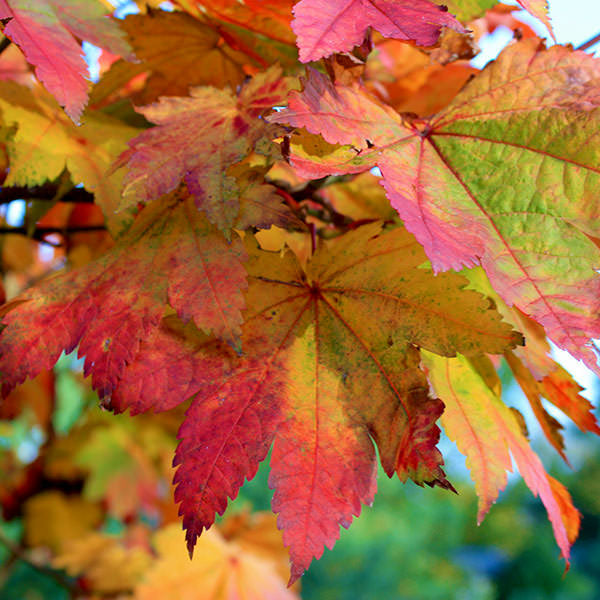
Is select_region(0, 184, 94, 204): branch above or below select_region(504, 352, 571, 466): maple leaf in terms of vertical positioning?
above

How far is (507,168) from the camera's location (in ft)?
1.40

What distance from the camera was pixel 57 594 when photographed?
12.2 feet

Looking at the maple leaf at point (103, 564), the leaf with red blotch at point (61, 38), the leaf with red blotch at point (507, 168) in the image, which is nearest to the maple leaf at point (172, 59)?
the leaf with red blotch at point (61, 38)

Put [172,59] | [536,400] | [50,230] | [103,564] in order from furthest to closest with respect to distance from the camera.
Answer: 1. [103,564]
2. [50,230]
3. [172,59]
4. [536,400]

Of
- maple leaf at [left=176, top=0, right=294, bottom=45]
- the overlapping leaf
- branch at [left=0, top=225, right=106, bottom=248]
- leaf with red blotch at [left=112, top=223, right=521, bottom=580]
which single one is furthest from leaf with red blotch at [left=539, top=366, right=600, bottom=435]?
branch at [left=0, top=225, right=106, bottom=248]

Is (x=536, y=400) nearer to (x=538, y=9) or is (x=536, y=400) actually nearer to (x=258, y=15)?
(x=538, y=9)

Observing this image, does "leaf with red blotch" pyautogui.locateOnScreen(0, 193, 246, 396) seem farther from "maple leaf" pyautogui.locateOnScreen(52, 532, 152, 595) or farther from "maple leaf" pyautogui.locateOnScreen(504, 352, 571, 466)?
"maple leaf" pyautogui.locateOnScreen(52, 532, 152, 595)

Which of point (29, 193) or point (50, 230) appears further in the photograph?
point (50, 230)

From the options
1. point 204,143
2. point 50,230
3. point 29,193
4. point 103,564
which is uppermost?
point 204,143

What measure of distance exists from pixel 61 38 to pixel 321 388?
32 cm

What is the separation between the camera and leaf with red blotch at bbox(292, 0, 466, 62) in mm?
364

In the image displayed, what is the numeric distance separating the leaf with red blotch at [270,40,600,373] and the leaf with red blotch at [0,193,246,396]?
4.2 inches

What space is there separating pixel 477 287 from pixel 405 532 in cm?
691

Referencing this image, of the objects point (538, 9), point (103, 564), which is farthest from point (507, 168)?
point (103, 564)
